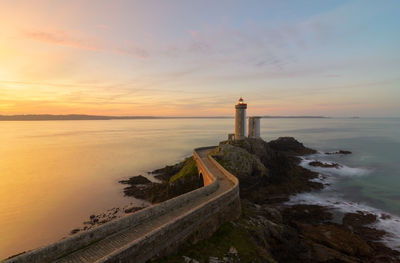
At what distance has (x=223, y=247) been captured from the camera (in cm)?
1268

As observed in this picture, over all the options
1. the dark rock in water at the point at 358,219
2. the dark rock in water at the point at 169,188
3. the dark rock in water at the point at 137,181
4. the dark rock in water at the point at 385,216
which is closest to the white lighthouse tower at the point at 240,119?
the dark rock in water at the point at 169,188

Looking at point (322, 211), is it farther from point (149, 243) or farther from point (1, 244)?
point (1, 244)

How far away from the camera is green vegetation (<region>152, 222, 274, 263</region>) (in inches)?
447

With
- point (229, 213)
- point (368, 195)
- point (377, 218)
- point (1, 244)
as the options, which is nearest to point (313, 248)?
point (229, 213)

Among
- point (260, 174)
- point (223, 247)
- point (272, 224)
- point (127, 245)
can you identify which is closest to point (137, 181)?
point (260, 174)

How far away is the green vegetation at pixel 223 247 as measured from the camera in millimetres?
11363

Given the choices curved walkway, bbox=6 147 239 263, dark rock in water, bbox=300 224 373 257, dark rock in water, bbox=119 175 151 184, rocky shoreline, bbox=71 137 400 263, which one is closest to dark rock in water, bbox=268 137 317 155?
rocky shoreline, bbox=71 137 400 263

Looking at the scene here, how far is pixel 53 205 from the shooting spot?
26.5 m

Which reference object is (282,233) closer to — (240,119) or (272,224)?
(272,224)

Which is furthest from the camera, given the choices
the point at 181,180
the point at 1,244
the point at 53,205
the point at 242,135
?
the point at 242,135

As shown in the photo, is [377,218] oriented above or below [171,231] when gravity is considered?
below

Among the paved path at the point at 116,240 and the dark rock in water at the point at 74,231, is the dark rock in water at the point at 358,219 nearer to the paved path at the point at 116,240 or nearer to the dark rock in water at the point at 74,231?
the paved path at the point at 116,240

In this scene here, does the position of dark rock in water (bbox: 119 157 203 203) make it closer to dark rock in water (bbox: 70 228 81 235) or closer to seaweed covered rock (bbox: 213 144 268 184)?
seaweed covered rock (bbox: 213 144 268 184)

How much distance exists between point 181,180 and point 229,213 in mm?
13348
